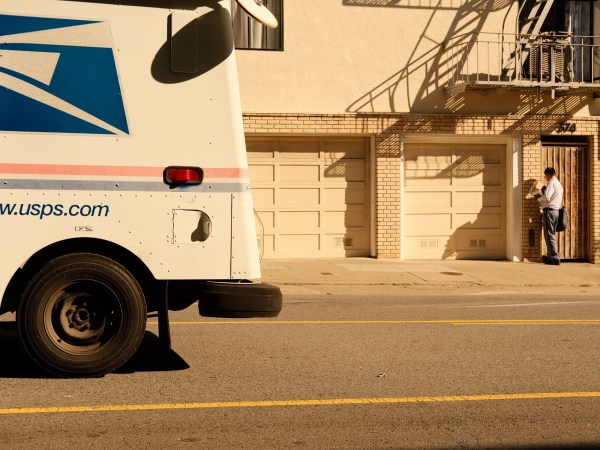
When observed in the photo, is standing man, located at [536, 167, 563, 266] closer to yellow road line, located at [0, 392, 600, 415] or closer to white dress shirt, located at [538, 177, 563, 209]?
white dress shirt, located at [538, 177, 563, 209]

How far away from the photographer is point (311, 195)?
65.0 ft

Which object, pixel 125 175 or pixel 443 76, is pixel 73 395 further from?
pixel 443 76

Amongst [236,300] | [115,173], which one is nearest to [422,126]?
[236,300]

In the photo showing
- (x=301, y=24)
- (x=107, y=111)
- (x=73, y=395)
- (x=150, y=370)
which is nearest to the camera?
(x=73, y=395)

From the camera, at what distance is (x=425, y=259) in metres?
20.4

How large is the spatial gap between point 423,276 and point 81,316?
1076 cm

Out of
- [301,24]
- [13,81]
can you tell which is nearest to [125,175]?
[13,81]

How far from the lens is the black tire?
7.50 m

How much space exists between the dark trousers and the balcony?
95.8 inches

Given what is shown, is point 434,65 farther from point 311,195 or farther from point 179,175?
point 179,175

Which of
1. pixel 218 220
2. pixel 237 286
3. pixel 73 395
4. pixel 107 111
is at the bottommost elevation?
pixel 73 395

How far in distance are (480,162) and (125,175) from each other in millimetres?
14345

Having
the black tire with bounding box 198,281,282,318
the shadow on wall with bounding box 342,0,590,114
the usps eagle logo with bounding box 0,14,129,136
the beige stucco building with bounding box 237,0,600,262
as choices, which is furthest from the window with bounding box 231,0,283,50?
the black tire with bounding box 198,281,282,318

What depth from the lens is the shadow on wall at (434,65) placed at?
19906mm
